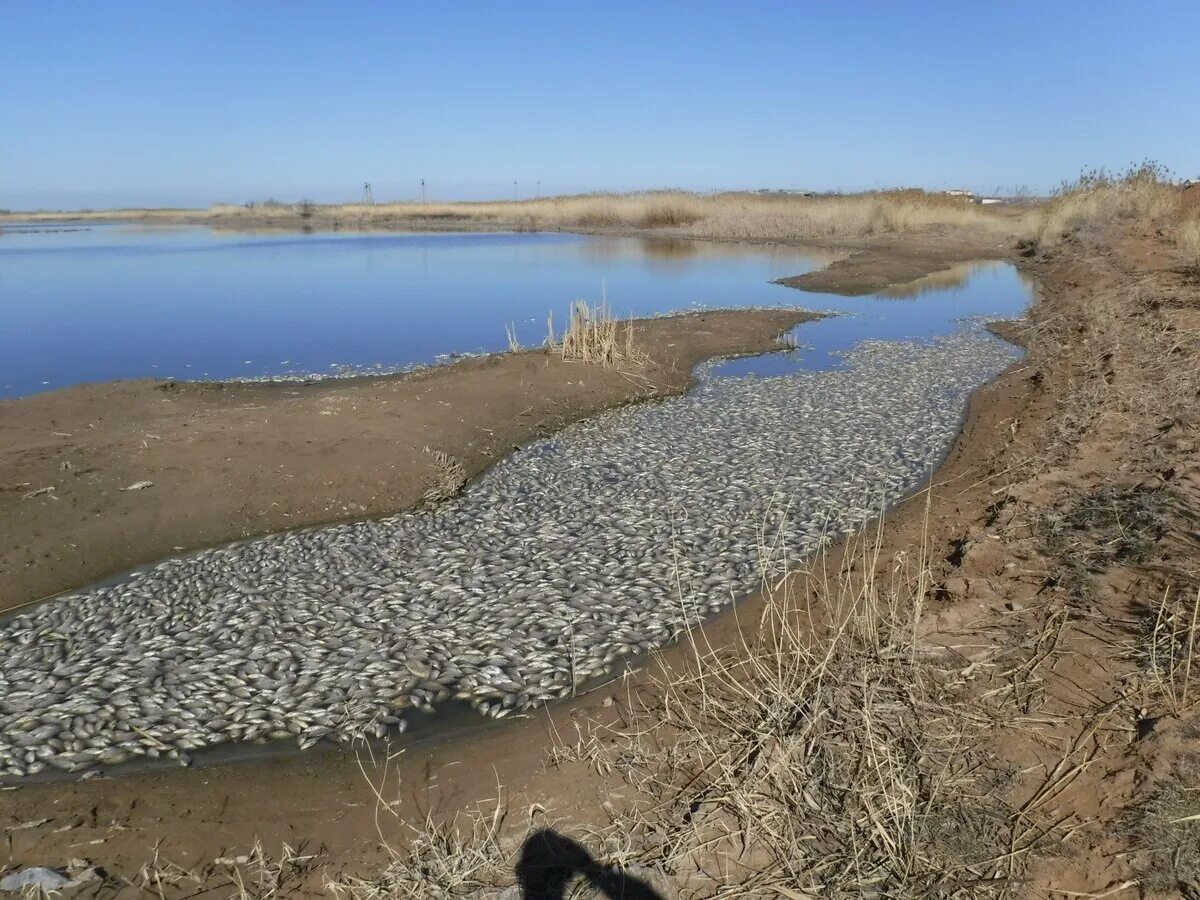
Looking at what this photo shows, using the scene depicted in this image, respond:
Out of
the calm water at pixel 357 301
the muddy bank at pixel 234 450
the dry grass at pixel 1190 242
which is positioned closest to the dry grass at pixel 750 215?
the calm water at pixel 357 301

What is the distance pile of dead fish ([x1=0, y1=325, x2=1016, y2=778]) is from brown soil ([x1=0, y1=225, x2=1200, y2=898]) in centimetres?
47

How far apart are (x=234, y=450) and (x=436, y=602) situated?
202 inches

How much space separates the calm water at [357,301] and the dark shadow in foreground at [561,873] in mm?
14880

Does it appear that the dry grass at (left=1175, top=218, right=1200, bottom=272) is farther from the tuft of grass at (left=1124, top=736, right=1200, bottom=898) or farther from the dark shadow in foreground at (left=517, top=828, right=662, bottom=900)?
the dark shadow in foreground at (left=517, top=828, right=662, bottom=900)

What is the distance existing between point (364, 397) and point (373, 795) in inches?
379

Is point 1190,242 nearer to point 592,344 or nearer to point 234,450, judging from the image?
point 592,344

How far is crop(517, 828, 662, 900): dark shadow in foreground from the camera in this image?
443 cm

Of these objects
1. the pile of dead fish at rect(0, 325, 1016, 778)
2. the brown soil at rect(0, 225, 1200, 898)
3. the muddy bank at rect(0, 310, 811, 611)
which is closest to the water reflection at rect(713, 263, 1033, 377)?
the muddy bank at rect(0, 310, 811, 611)

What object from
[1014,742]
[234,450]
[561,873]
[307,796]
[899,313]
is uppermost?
[899,313]

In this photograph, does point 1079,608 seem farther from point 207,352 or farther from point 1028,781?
point 207,352

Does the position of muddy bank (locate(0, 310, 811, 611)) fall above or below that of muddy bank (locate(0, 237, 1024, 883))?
above

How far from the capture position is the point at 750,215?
54562 millimetres

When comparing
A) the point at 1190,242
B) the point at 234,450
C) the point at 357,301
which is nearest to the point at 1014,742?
the point at 234,450

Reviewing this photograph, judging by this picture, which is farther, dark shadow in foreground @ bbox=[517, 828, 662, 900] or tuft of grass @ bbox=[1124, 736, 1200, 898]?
dark shadow in foreground @ bbox=[517, 828, 662, 900]
